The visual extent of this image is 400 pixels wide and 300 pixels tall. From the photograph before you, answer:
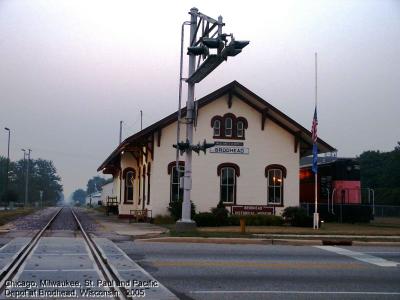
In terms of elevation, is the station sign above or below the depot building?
below

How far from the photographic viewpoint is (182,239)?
20688mm

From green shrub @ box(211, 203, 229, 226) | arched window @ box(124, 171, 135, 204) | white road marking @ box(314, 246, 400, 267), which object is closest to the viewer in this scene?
white road marking @ box(314, 246, 400, 267)

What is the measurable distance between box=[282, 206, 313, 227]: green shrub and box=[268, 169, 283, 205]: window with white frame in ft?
9.48

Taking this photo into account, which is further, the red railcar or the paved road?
the red railcar

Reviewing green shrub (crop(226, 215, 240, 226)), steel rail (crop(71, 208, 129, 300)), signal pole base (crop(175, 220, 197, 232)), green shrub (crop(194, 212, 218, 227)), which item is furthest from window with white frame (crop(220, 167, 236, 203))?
steel rail (crop(71, 208, 129, 300))

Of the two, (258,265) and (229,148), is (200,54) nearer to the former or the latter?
(258,265)

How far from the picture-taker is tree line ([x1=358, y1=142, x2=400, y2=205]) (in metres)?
76.4

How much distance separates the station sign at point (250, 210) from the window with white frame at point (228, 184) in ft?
1.99

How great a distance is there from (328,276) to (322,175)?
2428 cm

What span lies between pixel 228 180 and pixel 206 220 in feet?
17.0

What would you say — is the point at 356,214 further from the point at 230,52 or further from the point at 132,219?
the point at 230,52

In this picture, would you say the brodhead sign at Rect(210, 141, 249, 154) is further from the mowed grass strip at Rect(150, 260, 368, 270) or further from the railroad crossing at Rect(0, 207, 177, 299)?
the mowed grass strip at Rect(150, 260, 368, 270)

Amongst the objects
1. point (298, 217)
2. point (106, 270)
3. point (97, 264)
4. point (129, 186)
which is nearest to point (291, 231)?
point (298, 217)

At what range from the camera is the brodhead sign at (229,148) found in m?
33.8
